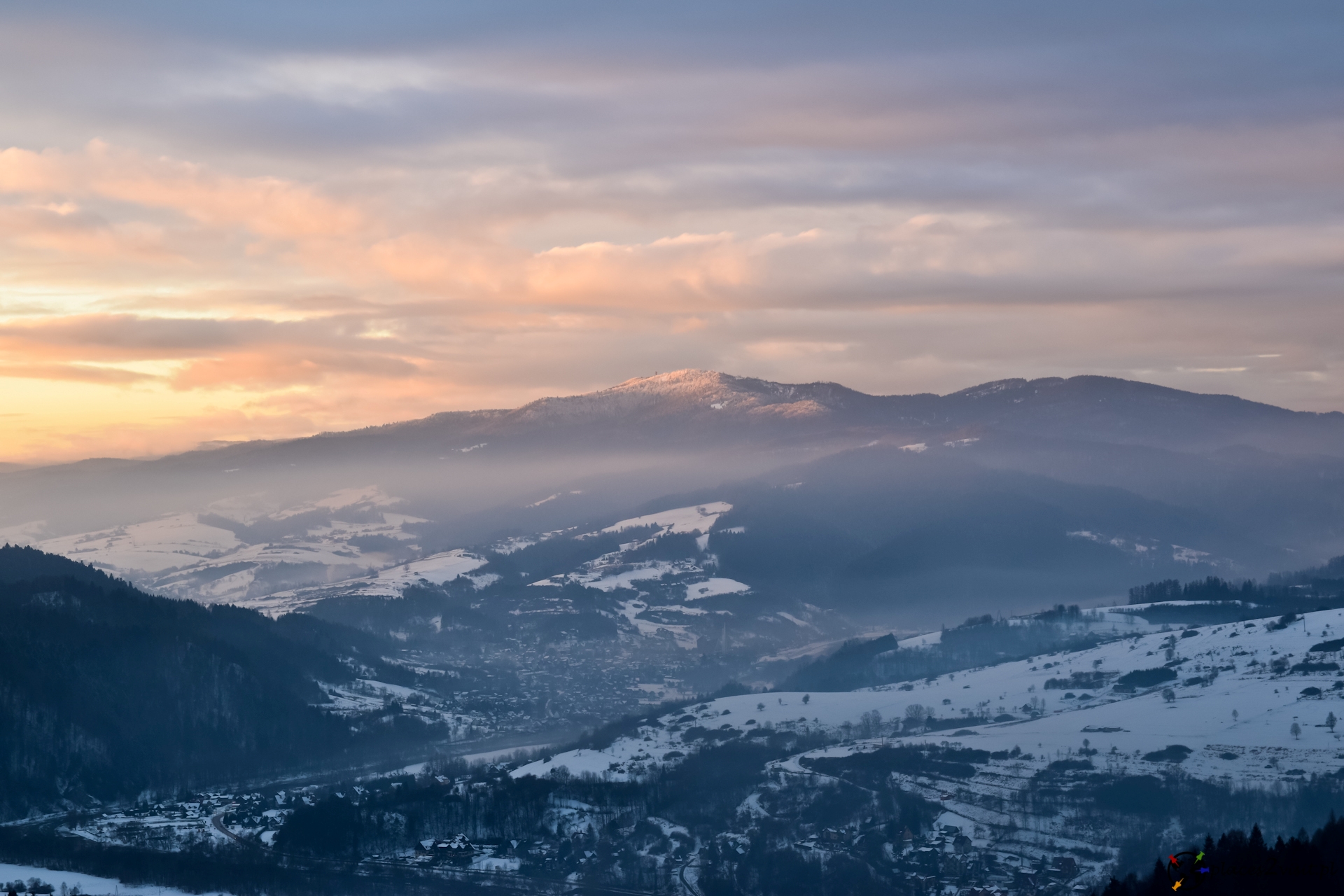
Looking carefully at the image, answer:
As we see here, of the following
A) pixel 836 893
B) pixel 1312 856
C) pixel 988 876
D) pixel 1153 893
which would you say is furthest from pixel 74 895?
pixel 1312 856

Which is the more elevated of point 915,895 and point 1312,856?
point 1312,856

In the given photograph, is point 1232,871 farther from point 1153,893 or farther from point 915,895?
point 915,895

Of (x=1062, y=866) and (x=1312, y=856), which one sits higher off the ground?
(x=1312, y=856)

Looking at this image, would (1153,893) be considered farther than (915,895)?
No

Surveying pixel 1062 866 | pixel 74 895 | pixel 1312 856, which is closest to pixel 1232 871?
pixel 1312 856

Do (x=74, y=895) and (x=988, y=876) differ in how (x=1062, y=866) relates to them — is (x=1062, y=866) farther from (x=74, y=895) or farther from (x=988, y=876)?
(x=74, y=895)

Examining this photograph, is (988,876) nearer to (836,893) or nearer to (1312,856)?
(836,893)

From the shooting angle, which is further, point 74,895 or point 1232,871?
point 74,895
